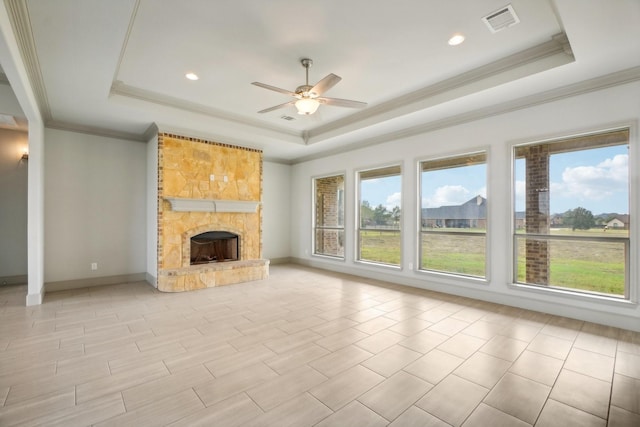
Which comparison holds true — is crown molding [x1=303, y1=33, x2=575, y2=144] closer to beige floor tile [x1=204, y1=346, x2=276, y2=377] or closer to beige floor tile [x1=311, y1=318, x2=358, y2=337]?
beige floor tile [x1=311, y1=318, x2=358, y2=337]

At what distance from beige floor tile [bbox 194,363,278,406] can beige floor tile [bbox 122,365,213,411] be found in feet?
0.34

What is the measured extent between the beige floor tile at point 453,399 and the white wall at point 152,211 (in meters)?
4.76

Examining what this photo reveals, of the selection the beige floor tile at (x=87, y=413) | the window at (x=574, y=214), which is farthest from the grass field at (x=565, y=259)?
the beige floor tile at (x=87, y=413)

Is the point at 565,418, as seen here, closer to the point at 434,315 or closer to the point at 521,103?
the point at 434,315

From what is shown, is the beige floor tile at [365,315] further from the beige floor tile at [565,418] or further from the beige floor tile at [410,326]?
the beige floor tile at [565,418]

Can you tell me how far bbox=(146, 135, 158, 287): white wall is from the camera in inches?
210

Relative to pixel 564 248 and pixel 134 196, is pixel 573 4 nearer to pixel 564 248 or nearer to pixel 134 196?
pixel 564 248

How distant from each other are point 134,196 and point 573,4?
6.62 meters

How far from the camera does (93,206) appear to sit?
18.0ft

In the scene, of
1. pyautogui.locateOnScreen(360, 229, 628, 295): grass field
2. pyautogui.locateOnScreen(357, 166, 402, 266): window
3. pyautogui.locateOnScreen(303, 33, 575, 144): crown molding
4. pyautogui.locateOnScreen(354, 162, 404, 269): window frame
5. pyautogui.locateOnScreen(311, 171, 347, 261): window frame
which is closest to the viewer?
pyautogui.locateOnScreen(303, 33, 575, 144): crown molding

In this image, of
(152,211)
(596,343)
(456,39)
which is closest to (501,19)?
(456,39)

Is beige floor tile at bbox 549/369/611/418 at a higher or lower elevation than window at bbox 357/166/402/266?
lower

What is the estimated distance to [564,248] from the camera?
397cm

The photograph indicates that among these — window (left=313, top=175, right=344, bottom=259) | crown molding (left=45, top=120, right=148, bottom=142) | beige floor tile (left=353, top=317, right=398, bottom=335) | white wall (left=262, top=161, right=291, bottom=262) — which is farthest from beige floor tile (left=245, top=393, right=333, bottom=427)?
white wall (left=262, top=161, right=291, bottom=262)
